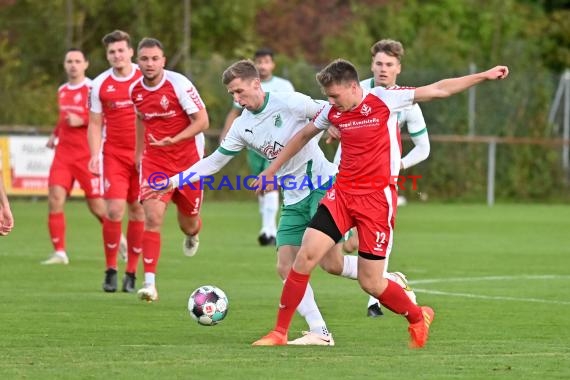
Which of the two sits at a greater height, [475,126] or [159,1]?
[159,1]

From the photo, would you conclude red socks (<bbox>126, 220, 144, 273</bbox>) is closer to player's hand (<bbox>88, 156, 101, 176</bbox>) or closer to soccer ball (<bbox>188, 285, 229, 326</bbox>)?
player's hand (<bbox>88, 156, 101, 176</bbox>)

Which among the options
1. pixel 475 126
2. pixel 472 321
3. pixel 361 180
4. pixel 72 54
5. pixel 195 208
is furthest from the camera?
pixel 475 126

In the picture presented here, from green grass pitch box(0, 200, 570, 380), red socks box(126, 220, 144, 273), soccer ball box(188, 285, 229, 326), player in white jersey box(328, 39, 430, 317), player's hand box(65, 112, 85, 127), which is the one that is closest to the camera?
green grass pitch box(0, 200, 570, 380)

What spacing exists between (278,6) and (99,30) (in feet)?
27.2

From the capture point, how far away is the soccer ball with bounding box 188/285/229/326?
1005cm

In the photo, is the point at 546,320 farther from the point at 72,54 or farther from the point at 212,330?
the point at 72,54

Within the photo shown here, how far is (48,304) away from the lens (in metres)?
12.0

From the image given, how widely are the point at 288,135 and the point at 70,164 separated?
684cm

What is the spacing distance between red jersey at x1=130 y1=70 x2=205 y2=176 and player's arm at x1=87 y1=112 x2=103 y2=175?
1014 millimetres

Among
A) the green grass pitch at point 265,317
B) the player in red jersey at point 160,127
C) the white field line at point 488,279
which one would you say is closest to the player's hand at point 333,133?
the green grass pitch at point 265,317

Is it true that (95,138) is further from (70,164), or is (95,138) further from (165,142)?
(70,164)

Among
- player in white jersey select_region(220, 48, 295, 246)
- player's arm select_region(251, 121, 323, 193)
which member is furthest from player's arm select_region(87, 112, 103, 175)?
player's arm select_region(251, 121, 323, 193)

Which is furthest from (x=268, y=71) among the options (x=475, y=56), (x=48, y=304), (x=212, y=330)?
(x=475, y=56)

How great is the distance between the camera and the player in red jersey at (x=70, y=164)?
16250 mm
